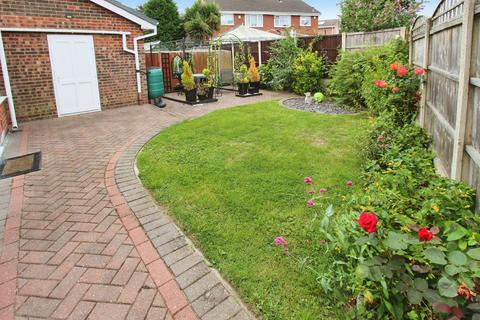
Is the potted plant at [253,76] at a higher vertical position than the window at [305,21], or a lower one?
lower

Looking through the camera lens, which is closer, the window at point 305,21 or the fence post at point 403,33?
the fence post at point 403,33

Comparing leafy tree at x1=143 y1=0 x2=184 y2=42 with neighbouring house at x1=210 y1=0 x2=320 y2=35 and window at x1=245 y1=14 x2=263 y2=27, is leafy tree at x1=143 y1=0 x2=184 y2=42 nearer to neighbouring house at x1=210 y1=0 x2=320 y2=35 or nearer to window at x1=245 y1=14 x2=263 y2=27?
neighbouring house at x1=210 y1=0 x2=320 y2=35

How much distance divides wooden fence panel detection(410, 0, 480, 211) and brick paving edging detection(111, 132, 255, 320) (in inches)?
72.6

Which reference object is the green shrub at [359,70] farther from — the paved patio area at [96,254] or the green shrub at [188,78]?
the paved patio area at [96,254]

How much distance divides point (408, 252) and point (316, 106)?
8.02 m

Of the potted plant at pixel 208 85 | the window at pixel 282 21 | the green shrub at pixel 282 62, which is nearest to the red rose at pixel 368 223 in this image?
the potted plant at pixel 208 85

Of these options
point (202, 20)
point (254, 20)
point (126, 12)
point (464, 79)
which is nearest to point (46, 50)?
point (126, 12)

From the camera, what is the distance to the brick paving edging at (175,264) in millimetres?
2209

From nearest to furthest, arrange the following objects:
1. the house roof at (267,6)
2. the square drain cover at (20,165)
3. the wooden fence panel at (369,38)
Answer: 1. the square drain cover at (20,165)
2. the wooden fence panel at (369,38)
3. the house roof at (267,6)

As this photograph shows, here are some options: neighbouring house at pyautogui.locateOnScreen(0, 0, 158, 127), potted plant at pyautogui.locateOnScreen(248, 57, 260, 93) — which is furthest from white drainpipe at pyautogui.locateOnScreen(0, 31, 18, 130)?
potted plant at pyautogui.locateOnScreen(248, 57, 260, 93)

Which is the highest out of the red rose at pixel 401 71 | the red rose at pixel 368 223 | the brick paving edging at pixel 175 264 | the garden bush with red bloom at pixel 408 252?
the red rose at pixel 401 71

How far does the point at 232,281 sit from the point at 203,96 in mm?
9322

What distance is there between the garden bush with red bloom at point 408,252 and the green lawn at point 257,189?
0.33 m

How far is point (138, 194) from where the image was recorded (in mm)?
3998
